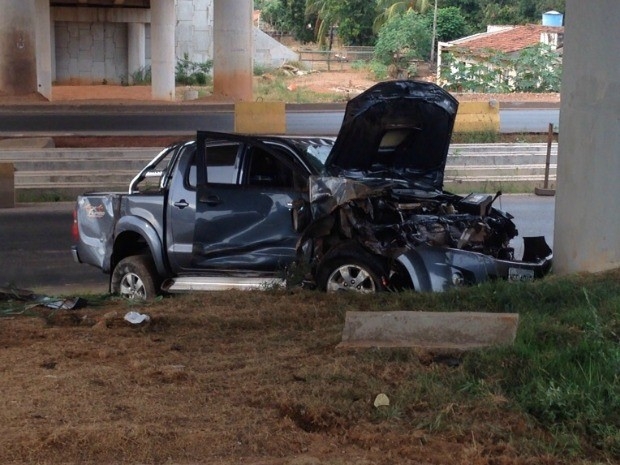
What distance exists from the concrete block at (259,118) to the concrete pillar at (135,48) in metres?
37.8

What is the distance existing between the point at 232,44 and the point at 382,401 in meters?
36.7

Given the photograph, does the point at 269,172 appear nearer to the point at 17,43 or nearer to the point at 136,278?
the point at 136,278

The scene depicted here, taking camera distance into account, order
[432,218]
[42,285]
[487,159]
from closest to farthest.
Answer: [432,218] < [42,285] < [487,159]

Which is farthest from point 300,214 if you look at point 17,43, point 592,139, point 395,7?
point 395,7

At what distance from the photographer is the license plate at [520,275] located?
29.4 feet

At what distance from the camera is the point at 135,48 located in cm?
6219

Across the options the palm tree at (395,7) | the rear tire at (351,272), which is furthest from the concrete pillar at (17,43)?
the palm tree at (395,7)

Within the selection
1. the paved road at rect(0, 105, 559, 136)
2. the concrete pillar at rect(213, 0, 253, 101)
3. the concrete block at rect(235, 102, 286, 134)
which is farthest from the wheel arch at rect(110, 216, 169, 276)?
the concrete pillar at rect(213, 0, 253, 101)

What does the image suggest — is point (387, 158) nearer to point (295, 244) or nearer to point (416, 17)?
point (295, 244)

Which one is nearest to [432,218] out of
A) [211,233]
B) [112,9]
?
[211,233]

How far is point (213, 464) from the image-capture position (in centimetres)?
487

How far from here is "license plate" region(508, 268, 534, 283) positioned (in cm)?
897

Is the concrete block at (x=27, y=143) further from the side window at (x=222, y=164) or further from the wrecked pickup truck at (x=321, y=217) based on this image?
the side window at (x=222, y=164)

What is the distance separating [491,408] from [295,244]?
438cm
